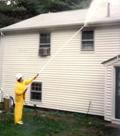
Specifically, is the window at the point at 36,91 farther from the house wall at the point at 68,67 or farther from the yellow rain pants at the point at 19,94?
the yellow rain pants at the point at 19,94

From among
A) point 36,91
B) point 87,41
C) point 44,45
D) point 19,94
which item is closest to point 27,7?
point 44,45

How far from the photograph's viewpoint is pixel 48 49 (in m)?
15.4

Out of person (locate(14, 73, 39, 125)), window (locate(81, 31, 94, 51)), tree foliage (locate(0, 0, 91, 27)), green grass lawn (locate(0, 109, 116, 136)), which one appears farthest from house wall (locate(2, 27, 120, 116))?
tree foliage (locate(0, 0, 91, 27))

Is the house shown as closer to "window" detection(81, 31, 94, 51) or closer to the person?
"window" detection(81, 31, 94, 51)

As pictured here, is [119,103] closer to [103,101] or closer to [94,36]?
[103,101]

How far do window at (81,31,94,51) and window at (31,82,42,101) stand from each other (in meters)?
3.17

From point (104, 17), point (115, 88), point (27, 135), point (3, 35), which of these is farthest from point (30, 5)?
point (27, 135)

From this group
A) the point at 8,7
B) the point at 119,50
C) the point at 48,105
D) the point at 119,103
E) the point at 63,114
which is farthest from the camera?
the point at 8,7

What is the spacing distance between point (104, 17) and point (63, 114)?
4682 millimetres

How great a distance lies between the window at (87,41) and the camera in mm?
14032

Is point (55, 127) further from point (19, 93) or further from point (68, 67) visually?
point (68, 67)

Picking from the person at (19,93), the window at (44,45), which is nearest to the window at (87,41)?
the window at (44,45)

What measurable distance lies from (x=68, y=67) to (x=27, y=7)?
1638cm

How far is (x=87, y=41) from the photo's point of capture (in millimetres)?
14148
